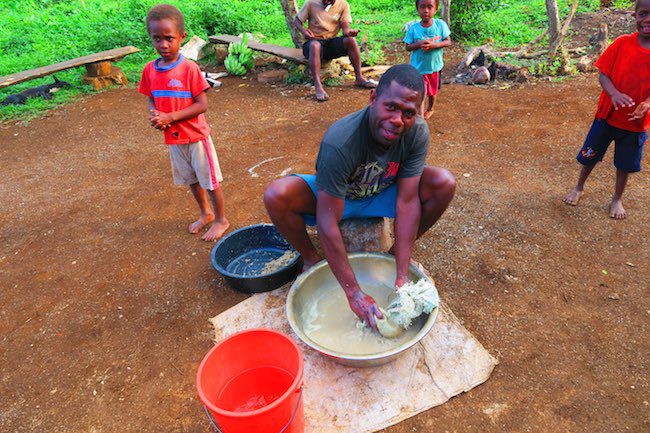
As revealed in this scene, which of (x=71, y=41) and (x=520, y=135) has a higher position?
(x=71, y=41)

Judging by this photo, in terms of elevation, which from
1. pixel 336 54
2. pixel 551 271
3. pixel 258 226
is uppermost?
pixel 336 54

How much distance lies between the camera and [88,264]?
287 centimetres

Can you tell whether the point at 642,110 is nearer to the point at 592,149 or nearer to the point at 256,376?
the point at 592,149

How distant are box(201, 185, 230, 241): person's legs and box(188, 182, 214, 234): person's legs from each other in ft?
0.28

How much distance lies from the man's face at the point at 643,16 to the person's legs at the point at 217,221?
2.68m

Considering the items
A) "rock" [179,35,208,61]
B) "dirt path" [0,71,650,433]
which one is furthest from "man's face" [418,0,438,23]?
"rock" [179,35,208,61]

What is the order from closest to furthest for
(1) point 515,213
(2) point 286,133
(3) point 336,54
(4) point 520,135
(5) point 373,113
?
(5) point 373,113 → (1) point 515,213 → (4) point 520,135 → (2) point 286,133 → (3) point 336,54

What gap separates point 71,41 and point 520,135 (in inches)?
312

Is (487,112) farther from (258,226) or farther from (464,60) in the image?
(258,226)

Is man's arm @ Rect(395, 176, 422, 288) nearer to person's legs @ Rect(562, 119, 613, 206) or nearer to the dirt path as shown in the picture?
the dirt path

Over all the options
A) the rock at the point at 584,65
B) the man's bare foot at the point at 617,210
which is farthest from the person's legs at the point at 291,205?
the rock at the point at 584,65

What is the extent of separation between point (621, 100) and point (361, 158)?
167 centimetres

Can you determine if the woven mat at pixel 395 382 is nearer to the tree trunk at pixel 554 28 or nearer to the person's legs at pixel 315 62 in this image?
the person's legs at pixel 315 62

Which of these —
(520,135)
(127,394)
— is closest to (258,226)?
(127,394)
